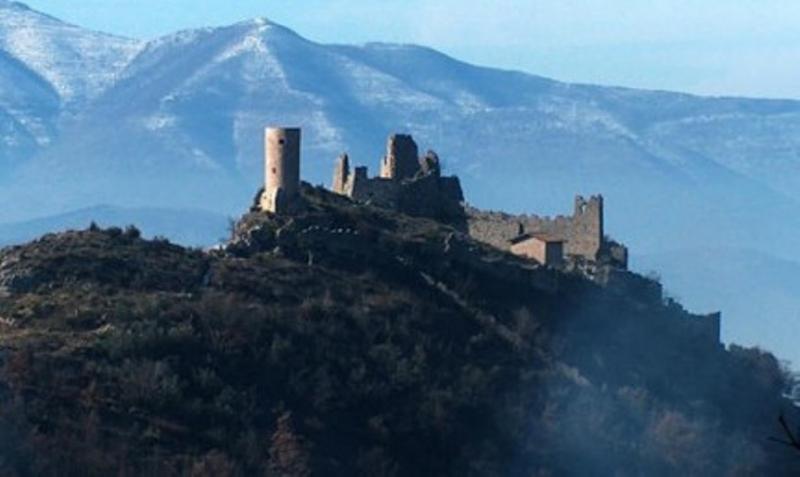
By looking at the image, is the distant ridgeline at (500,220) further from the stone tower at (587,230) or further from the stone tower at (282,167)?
the stone tower at (282,167)

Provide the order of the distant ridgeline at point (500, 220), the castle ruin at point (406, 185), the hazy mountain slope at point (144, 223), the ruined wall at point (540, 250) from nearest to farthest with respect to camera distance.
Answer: the ruined wall at point (540, 250) → the distant ridgeline at point (500, 220) → the castle ruin at point (406, 185) → the hazy mountain slope at point (144, 223)

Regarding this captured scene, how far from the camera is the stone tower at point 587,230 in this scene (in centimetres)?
5347

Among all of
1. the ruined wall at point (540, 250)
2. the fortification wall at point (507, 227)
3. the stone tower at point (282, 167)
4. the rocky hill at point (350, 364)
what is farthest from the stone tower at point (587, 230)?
the stone tower at point (282, 167)

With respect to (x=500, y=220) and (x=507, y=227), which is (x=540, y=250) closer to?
(x=507, y=227)

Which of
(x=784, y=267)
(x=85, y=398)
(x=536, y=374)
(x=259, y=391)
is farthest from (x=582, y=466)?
(x=784, y=267)

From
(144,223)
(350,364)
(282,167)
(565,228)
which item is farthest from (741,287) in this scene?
(350,364)

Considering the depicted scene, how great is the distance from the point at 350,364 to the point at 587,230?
1097 cm

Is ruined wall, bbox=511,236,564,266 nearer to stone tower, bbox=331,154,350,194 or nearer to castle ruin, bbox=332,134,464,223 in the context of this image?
castle ruin, bbox=332,134,464,223

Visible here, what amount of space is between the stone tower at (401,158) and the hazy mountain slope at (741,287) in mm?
67298

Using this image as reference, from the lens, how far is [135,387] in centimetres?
3997

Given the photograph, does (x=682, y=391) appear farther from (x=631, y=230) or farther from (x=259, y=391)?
(x=631, y=230)

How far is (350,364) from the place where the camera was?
144 feet

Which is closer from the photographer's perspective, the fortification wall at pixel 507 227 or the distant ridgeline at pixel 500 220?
the distant ridgeline at pixel 500 220

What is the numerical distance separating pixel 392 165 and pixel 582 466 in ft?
37.8
